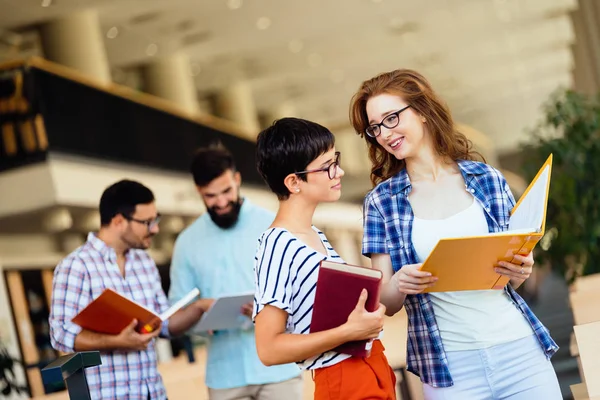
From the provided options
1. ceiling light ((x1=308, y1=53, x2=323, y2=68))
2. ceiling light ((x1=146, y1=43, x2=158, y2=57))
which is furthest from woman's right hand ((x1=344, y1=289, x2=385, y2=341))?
ceiling light ((x1=308, y1=53, x2=323, y2=68))

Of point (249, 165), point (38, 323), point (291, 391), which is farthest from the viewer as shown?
point (249, 165)

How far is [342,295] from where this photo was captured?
217 centimetres

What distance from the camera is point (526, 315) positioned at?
256 centimetres

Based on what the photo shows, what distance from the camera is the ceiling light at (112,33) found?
45.4 feet

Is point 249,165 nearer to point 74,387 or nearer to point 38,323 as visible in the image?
point 38,323

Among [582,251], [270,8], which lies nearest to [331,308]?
[582,251]

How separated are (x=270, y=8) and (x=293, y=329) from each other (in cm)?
1193

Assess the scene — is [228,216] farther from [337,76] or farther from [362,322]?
[337,76]

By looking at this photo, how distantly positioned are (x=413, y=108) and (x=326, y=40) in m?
14.2

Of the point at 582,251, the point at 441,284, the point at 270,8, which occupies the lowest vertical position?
the point at 582,251

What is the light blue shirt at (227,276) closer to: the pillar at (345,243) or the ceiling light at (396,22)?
the ceiling light at (396,22)

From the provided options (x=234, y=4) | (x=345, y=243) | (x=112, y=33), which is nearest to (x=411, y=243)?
(x=234, y=4)

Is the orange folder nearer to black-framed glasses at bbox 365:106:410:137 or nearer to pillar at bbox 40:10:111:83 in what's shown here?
black-framed glasses at bbox 365:106:410:137

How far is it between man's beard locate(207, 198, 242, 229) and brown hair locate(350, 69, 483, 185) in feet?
4.31
